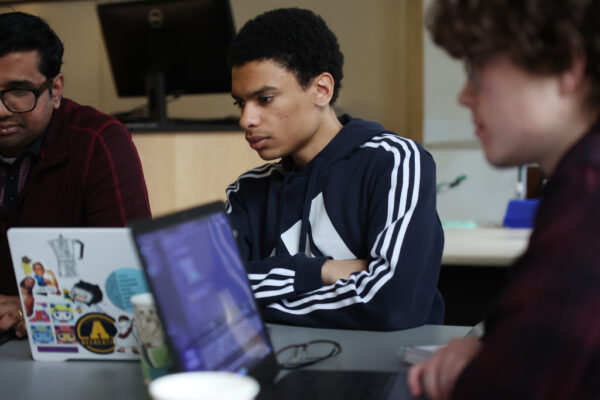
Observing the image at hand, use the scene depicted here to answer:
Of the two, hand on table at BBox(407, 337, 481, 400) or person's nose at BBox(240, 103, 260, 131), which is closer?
hand on table at BBox(407, 337, 481, 400)

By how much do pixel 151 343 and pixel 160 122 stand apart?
2265 millimetres

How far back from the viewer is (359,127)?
1.58 meters

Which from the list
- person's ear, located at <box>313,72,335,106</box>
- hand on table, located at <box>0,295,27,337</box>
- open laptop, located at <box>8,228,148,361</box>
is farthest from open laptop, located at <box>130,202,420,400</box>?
person's ear, located at <box>313,72,335,106</box>

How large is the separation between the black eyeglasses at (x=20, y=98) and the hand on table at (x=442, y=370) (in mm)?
1204

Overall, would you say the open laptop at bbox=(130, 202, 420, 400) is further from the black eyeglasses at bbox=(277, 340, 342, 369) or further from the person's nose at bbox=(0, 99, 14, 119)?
the person's nose at bbox=(0, 99, 14, 119)

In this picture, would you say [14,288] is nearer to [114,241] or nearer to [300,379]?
[114,241]

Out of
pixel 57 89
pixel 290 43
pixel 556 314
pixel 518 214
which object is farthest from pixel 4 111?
pixel 518 214

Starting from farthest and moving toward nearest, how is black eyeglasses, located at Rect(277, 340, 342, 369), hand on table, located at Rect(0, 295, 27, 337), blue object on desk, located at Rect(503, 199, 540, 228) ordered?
blue object on desk, located at Rect(503, 199, 540, 228)
hand on table, located at Rect(0, 295, 27, 337)
black eyeglasses, located at Rect(277, 340, 342, 369)

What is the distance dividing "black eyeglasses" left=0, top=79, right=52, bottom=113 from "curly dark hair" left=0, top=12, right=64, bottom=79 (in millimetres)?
68

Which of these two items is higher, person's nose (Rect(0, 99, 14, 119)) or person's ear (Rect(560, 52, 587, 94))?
person's ear (Rect(560, 52, 587, 94))

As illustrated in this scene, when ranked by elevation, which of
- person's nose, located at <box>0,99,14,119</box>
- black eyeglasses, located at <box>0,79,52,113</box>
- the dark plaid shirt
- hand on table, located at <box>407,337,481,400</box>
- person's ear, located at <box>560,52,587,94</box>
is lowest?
hand on table, located at <box>407,337,481,400</box>

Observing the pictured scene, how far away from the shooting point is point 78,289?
Result: 1.02m

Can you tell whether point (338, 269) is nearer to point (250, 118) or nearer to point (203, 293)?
point (250, 118)

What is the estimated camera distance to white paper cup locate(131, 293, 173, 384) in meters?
0.87
